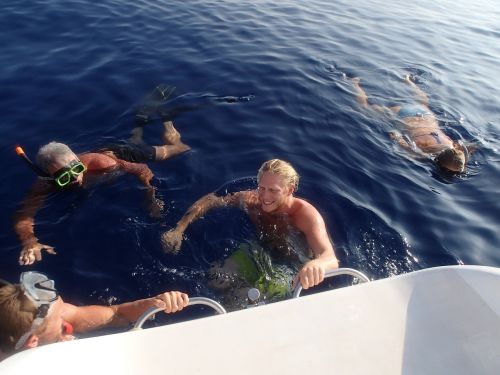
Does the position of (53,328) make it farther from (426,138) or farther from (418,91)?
(418,91)

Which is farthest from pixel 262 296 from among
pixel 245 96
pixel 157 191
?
pixel 245 96

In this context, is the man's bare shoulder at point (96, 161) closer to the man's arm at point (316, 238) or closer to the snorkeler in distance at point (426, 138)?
the man's arm at point (316, 238)

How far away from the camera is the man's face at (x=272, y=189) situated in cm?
400

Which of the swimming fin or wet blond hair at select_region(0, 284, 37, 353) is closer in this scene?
wet blond hair at select_region(0, 284, 37, 353)

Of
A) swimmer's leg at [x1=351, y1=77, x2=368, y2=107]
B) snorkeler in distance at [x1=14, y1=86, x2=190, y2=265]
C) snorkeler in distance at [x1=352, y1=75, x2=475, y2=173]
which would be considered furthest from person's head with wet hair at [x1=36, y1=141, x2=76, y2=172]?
swimmer's leg at [x1=351, y1=77, x2=368, y2=107]

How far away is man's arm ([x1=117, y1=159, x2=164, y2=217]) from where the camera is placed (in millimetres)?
4828

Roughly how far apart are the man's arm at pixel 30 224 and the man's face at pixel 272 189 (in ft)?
7.40

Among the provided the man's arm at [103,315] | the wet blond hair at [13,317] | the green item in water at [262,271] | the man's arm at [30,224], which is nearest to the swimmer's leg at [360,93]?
the green item in water at [262,271]

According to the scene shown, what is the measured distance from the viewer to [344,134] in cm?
673

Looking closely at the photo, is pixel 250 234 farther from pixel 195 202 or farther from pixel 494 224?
pixel 494 224

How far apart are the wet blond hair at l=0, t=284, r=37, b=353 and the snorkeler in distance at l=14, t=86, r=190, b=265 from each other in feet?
5.04

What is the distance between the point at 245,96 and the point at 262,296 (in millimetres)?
4624

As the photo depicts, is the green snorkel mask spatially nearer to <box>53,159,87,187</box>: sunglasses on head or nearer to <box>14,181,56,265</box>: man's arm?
<box>53,159,87,187</box>: sunglasses on head

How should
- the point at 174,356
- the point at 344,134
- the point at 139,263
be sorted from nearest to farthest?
the point at 174,356, the point at 139,263, the point at 344,134
